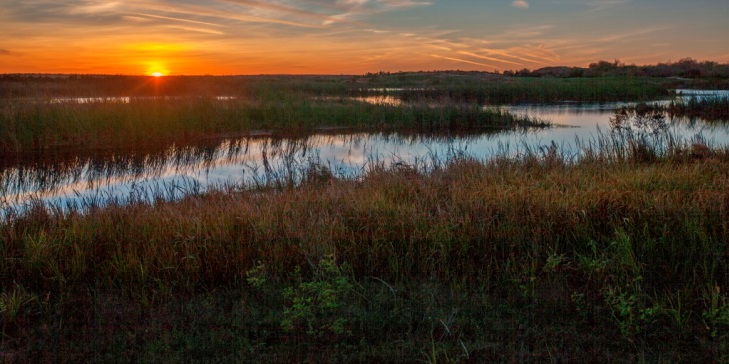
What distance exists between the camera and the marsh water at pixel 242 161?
10672 mm

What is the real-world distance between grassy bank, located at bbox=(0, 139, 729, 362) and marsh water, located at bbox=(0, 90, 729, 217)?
247cm

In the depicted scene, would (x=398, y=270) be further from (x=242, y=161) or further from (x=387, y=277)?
(x=242, y=161)

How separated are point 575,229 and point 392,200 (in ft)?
7.94

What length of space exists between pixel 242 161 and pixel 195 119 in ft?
17.4

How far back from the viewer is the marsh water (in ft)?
35.0

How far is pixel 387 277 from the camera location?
5.57 m

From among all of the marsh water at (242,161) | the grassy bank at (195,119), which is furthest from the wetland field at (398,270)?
the grassy bank at (195,119)

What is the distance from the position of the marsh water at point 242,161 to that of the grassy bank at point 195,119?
49.3 inches

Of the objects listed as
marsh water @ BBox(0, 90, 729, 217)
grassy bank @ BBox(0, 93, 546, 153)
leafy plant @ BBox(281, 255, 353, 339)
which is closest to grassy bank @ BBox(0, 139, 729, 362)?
leafy plant @ BBox(281, 255, 353, 339)

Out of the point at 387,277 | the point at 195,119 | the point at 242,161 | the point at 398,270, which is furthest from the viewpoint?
the point at 195,119

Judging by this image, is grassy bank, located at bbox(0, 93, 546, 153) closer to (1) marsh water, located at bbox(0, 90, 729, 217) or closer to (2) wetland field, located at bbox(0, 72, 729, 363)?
(1) marsh water, located at bbox(0, 90, 729, 217)

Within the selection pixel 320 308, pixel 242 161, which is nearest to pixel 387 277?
pixel 320 308

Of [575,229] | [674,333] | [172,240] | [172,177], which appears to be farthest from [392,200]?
[172,177]

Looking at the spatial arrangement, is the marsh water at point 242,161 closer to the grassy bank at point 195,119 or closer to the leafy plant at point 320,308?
the grassy bank at point 195,119
